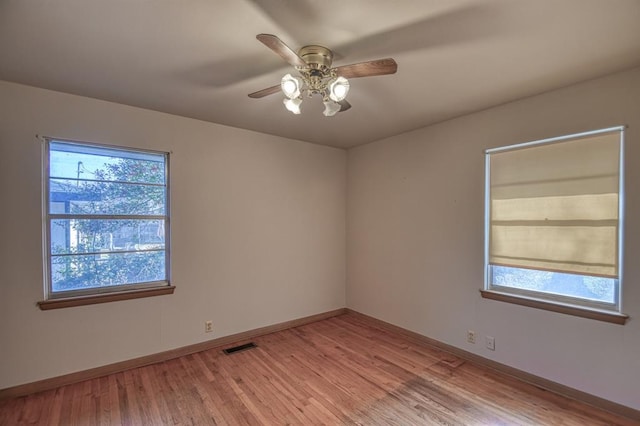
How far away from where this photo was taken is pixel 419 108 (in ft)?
9.45

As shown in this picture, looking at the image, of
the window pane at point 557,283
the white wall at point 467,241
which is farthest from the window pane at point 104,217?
the window pane at point 557,283

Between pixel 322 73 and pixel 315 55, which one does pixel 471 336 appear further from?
pixel 315 55

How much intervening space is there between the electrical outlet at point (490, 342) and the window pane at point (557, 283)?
0.51 metres

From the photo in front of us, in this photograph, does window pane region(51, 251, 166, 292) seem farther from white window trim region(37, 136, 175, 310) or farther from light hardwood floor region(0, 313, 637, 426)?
light hardwood floor region(0, 313, 637, 426)

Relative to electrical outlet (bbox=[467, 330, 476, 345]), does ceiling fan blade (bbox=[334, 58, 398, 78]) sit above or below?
above

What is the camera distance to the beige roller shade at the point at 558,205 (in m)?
2.26

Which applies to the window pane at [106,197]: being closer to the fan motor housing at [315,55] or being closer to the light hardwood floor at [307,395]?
the light hardwood floor at [307,395]

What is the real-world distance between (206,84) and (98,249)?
71.9 inches

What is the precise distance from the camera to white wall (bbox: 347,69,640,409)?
2.17 meters

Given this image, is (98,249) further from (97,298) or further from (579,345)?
(579,345)

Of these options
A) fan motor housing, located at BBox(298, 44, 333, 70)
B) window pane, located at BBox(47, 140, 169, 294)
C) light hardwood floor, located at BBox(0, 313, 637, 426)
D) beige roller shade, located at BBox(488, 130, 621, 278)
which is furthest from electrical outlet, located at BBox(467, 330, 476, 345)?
window pane, located at BBox(47, 140, 169, 294)

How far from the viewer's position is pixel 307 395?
244 centimetres

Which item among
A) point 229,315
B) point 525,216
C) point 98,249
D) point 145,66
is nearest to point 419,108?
point 525,216

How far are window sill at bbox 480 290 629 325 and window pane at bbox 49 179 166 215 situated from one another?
3.42 meters
